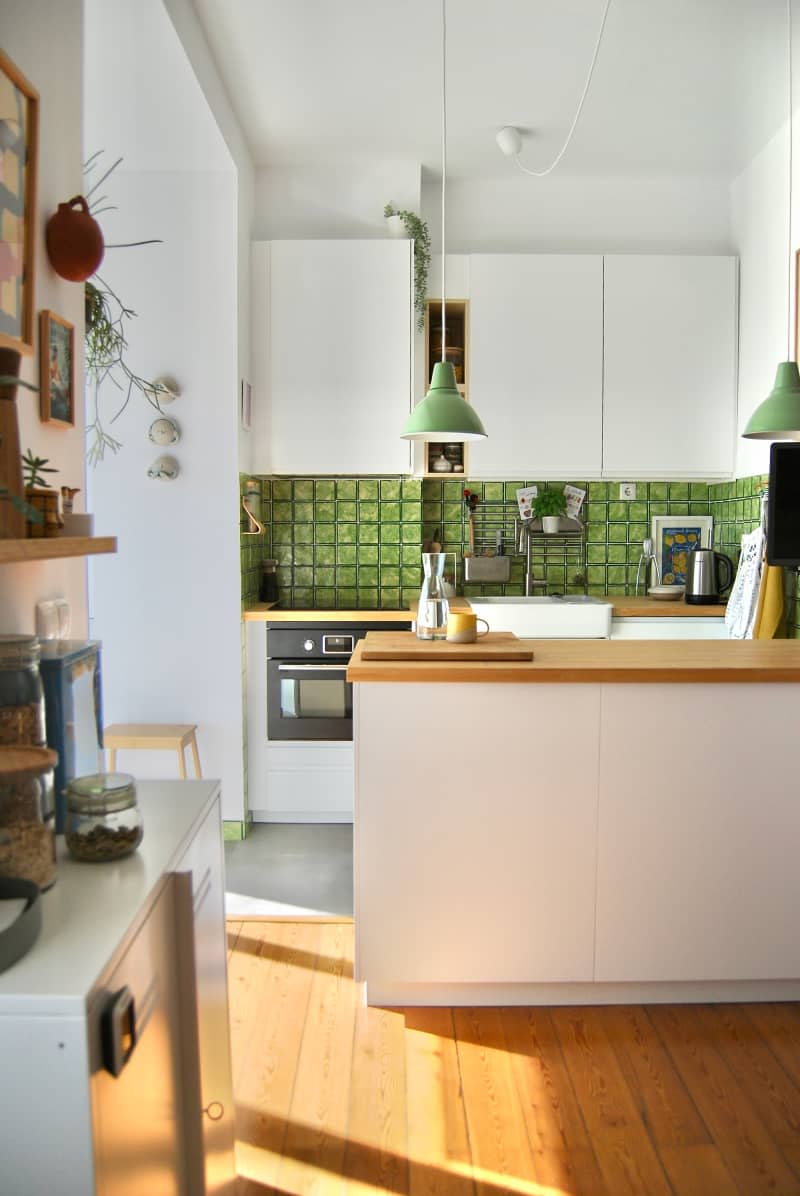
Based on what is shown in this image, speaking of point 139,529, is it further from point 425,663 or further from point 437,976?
point 437,976

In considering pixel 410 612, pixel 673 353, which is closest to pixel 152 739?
pixel 410 612

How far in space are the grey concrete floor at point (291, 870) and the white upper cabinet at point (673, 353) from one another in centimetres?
224

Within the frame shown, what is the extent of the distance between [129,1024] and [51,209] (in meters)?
1.51

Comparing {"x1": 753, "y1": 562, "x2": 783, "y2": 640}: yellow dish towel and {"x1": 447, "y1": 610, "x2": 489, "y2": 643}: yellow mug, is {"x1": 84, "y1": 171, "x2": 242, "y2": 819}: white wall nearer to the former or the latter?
{"x1": 447, "y1": 610, "x2": 489, "y2": 643}: yellow mug

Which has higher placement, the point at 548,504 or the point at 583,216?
the point at 583,216

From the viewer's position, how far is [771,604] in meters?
3.75

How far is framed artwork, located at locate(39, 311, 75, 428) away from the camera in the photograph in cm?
177

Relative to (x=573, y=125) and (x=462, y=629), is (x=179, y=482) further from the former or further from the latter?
(x=573, y=125)

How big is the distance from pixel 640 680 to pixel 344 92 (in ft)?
8.43

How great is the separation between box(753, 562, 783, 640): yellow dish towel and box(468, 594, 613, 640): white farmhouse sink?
2.10 feet

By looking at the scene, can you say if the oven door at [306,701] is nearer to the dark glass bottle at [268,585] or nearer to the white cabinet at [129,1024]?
the dark glass bottle at [268,585]

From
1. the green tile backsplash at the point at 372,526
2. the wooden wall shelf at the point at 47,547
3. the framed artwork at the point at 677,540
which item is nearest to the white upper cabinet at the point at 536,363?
the green tile backsplash at the point at 372,526

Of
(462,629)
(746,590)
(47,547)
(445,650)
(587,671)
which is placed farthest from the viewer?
(746,590)

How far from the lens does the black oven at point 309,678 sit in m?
3.98
